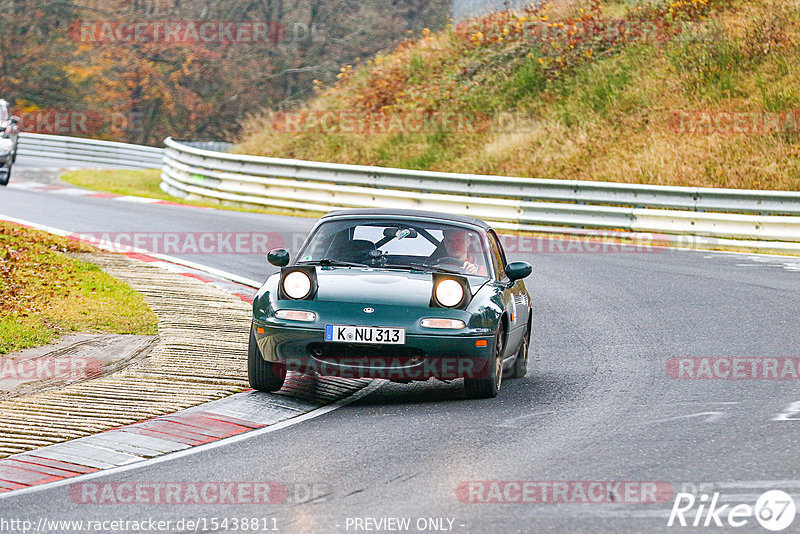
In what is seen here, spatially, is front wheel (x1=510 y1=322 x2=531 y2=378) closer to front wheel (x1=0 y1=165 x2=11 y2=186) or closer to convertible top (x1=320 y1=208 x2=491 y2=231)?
convertible top (x1=320 y1=208 x2=491 y2=231)

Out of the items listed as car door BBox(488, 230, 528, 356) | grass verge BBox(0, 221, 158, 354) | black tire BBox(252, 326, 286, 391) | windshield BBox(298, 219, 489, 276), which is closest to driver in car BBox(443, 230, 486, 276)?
windshield BBox(298, 219, 489, 276)

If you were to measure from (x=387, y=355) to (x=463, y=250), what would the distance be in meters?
1.51

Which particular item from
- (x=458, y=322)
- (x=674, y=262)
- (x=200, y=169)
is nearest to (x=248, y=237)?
(x=674, y=262)

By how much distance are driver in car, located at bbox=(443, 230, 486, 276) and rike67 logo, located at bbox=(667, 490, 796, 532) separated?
3.59 m

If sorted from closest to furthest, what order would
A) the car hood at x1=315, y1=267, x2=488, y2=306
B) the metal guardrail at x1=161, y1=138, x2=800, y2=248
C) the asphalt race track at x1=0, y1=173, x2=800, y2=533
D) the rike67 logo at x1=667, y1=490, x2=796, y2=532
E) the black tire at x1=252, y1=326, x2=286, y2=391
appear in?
the rike67 logo at x1=667, y1=490, x2=796, y2=532, the asphalt race track at x1=0, y1=173, x2=800, y2=533, the car hood at x1=315, y1=267, x2=488, y2=306, the black tire at x1=252, y1=326, x2=286, y2=391, the metal guardrail at x1=161, y1=138, x2=800, y2=248

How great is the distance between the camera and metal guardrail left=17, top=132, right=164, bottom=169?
133 ft

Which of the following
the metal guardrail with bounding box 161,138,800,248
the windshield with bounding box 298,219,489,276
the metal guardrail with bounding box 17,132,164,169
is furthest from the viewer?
the metal guardrail with bounding box 17,132,164,169

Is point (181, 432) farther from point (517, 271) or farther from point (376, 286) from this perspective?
point (517, 271)

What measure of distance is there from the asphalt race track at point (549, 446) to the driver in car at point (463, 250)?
0.95 m

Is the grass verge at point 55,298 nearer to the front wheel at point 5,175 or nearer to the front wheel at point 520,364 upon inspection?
the front wheel at point 520,364

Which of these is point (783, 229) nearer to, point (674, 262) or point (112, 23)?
point (674, 262)

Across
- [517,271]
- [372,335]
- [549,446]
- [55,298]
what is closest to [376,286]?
[372,335]

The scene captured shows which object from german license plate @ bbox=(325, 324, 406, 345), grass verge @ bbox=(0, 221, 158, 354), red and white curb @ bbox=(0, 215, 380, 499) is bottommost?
red and white curb @ bbox=(0, 215, 380, 499)

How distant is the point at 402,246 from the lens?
9578 mm
